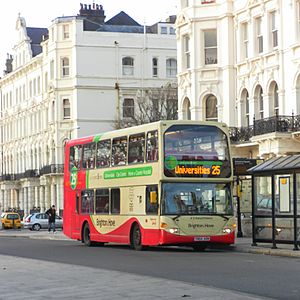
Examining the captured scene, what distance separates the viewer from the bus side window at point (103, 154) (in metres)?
32.1

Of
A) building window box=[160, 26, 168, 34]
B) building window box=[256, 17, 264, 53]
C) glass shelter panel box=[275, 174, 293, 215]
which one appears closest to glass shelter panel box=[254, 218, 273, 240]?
glass shelter panel box=[275, 174, 293, 215]

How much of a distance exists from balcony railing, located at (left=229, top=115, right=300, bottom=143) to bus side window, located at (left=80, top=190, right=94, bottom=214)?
11.3m

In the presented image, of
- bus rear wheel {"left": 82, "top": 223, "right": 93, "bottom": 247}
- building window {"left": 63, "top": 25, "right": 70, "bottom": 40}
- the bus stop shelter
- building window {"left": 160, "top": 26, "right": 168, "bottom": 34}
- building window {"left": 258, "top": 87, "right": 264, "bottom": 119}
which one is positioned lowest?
bus rear wheel {"left": 82, "top": 223, "right": 93, "bottom": 247}

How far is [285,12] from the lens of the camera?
43188mm

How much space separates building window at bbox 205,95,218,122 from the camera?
50.2m

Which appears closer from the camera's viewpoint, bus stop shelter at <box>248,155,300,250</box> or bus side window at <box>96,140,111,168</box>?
bus stop shelter at <box>248,155,300,250</box>

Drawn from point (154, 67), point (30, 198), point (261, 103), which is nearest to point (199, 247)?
point (261, 103)

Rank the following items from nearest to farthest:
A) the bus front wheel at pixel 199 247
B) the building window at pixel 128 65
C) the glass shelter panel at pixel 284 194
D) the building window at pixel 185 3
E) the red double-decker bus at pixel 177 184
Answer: the glass shelter panel at pixel 284 194, the red double-decker bus at pixel 177 184, the bus front wheel at pixel 199 247, the building window at pixel 185 3, the building window at pixel 128 65

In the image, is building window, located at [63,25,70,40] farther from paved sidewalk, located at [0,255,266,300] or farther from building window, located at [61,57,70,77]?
paved sidewalk, located at [0,255,266,300]

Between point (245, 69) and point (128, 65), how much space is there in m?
34.2

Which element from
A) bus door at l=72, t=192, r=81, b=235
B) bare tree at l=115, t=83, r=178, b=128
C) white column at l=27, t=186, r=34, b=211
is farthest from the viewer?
white column at l=27, t=186, r=34, b=211

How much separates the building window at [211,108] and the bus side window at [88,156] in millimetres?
16975

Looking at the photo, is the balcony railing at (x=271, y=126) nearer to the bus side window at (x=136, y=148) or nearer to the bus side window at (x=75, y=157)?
→ the bus side window at (x=75, y=157)

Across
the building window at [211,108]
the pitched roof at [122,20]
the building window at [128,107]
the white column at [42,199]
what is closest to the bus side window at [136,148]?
the building window at [211,108]
